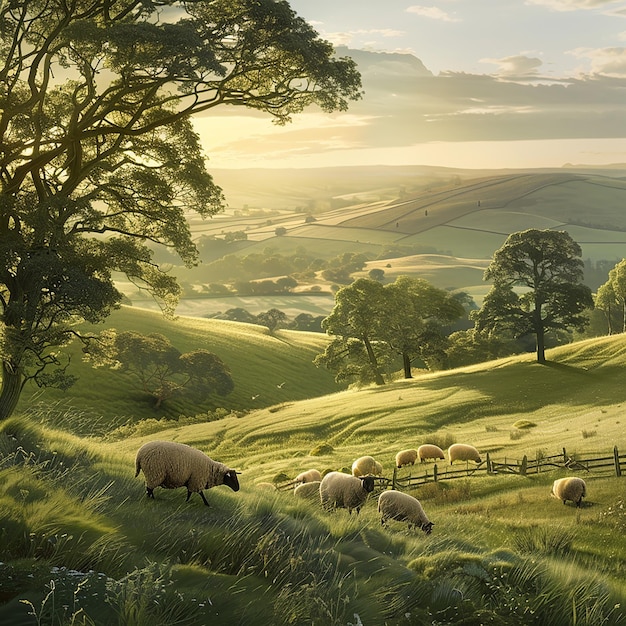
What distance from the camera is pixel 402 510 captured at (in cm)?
1628

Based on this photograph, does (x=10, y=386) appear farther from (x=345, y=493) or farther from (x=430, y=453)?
(x=430, y=453)

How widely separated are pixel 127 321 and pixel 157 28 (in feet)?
330

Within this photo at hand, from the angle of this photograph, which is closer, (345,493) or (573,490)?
(345,493)

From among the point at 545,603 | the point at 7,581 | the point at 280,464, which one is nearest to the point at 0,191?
the point at 7,581

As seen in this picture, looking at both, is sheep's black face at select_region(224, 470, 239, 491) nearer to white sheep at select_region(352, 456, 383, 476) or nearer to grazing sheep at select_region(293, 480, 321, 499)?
grazing sheep at select_region(293, 480, 321, 499)

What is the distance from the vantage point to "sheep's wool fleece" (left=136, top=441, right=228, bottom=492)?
11.4 metres

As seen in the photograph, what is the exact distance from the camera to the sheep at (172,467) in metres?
11.4

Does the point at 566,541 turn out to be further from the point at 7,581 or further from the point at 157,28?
the point at 157,28

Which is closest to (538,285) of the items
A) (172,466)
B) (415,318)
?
(415,318)

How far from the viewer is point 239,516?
10758mm

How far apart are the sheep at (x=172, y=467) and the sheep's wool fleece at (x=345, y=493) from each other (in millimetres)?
6221

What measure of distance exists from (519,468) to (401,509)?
18.5m

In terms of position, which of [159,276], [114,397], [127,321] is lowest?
[114,397]

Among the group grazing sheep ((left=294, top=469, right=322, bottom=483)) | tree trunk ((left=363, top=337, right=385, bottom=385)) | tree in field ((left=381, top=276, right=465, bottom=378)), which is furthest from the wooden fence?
tree trunk ((left=363, top=337, right=385, bottom=385))
